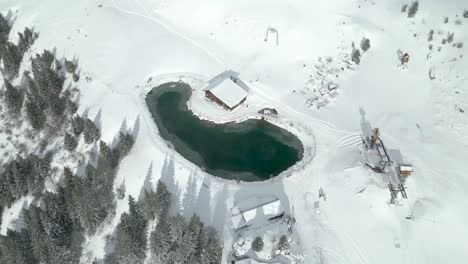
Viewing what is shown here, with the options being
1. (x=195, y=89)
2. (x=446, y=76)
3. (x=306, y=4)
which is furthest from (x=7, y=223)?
(x=446, y=76)

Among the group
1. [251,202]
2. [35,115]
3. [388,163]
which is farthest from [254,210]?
[35,115]

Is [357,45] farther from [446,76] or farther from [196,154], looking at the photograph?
→ [196,154]

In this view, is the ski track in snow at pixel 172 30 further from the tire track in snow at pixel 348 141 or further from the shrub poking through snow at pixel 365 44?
the tire track in snow at pixel 348 141

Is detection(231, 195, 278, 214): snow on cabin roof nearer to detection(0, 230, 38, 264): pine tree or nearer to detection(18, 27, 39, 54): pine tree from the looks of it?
detection(0, 230, 38, 264): pine tree

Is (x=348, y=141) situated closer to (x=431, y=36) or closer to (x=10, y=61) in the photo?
(x=431, y=36)

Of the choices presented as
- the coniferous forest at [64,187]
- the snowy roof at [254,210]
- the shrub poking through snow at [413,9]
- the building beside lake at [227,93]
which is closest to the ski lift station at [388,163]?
the snowy roof at [254,210]
